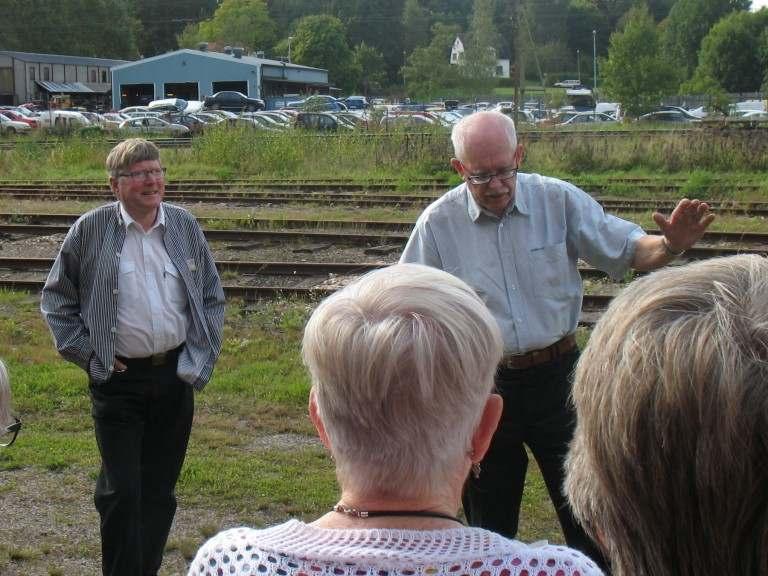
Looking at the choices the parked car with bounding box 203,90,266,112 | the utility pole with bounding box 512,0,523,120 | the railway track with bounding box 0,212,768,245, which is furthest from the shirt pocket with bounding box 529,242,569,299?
the parked car with bounding box 203,90,266,112

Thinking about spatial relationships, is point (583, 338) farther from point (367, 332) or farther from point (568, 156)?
point (568, 156)

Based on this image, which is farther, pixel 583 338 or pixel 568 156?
pixel 568 156

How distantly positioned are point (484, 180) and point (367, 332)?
2431 mm

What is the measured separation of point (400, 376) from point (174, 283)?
10.0ft

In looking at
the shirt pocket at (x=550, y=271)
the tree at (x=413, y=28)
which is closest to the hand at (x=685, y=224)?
the shirt pocket at (x=550, y=271)

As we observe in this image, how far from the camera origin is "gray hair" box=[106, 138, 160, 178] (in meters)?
4.88

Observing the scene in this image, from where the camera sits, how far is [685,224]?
4246 mm

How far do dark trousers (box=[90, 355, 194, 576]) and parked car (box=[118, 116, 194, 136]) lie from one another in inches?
1603

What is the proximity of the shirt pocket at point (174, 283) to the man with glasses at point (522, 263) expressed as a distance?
1.09 m

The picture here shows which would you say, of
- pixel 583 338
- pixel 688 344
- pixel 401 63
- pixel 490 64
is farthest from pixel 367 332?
pixel 401 63

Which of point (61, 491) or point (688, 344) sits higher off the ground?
point (688, 344)

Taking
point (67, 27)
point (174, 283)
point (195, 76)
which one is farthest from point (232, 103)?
point (174, 283)

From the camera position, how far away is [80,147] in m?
30.4

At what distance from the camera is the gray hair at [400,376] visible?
203 cm
